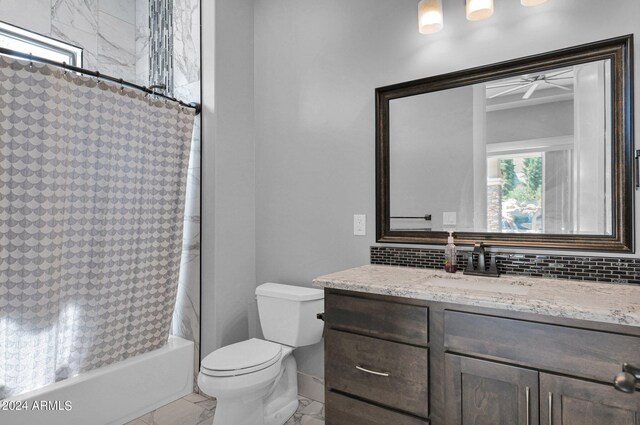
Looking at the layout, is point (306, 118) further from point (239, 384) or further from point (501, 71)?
point (239, 384)

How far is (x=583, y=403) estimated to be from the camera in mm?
1021

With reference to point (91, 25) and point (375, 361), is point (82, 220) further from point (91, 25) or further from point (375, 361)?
point (91, 25)

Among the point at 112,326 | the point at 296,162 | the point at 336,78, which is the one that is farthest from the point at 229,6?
the point at 112,326

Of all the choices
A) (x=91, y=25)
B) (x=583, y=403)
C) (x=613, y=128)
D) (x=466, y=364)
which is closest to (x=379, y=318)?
(x=466, y=364)

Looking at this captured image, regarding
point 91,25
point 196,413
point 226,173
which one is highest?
point 91,25

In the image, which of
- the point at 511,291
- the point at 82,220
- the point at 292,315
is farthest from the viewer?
the point at 292,315

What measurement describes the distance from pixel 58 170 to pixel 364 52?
5.57 feet

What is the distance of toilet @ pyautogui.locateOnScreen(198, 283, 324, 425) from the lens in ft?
5.65

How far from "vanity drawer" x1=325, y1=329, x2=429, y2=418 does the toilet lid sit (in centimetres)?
44

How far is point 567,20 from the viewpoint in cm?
150

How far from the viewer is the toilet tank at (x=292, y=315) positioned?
6.66ft

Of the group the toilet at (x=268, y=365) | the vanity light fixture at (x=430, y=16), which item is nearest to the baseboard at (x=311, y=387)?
the toilet at (x=268, y=365)

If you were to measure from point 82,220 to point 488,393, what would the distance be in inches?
76.9

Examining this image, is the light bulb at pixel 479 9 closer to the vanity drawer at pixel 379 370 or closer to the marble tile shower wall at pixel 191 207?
the vanity drawer at pixel 379 370
